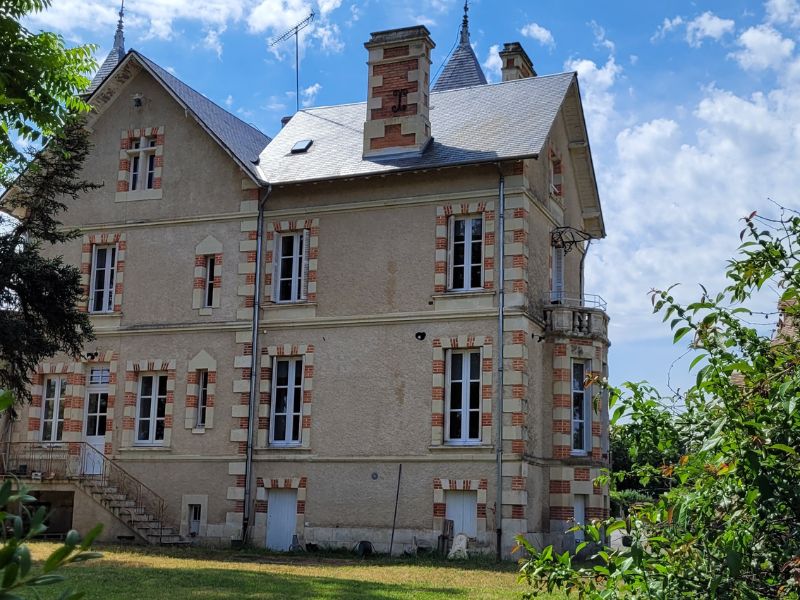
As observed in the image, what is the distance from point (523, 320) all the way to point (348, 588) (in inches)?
317

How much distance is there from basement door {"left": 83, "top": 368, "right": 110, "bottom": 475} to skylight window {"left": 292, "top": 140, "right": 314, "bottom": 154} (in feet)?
23.0

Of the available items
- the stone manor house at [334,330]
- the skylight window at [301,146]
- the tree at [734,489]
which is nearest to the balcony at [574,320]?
the stone manor house at [334,330]

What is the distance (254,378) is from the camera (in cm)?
2230

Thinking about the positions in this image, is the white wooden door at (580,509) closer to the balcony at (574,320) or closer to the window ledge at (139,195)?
the balcony at (574,320)

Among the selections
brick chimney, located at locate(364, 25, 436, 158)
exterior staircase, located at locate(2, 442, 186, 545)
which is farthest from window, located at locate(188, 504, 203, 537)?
brick chimney, located at locate(364, 25, 436, 158)

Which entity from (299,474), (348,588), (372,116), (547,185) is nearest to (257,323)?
(299,474)

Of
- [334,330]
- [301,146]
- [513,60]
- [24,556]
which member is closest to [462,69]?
[513,60]

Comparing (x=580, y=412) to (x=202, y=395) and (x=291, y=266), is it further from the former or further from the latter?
(x=202, y=395)

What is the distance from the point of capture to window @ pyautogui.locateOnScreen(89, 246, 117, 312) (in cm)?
2411

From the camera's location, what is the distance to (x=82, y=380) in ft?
77.6

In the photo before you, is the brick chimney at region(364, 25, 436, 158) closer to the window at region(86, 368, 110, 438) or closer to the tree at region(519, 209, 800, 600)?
the window at region(86, 368, 110, 438)

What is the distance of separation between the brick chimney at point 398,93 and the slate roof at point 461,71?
8.33m

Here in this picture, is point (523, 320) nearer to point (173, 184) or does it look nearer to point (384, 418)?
point (384, 418)

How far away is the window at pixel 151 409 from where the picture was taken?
2306 cm
